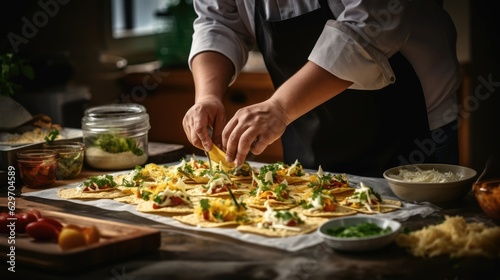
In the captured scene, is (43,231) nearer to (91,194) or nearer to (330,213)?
(91,194)

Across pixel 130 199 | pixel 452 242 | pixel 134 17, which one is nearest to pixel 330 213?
pixel 452 242

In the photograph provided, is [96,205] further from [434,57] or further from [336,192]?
[434,57]

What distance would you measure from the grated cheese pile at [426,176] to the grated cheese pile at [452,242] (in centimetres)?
46

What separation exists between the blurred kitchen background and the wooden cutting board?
9.60 ft

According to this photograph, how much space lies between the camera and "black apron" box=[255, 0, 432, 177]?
→ 9.67 feet

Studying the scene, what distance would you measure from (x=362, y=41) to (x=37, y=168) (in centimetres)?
134

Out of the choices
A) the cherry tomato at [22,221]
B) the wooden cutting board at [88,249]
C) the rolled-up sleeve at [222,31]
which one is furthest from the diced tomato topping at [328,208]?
the rolled-up sleeve at [222,31]

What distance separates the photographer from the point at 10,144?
121 inches

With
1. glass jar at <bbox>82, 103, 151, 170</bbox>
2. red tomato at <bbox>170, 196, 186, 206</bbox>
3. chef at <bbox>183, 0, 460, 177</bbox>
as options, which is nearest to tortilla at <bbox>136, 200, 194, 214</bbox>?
red tomato at <bbox>170, 196, 186, 206</bbox>

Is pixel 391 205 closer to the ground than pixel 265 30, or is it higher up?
closer to the ground

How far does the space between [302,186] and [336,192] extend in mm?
190

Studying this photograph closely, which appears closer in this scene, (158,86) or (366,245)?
(366,245)

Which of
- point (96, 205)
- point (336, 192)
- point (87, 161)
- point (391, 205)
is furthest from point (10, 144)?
point (391, 205)

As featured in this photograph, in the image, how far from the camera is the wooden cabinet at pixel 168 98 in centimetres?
545
